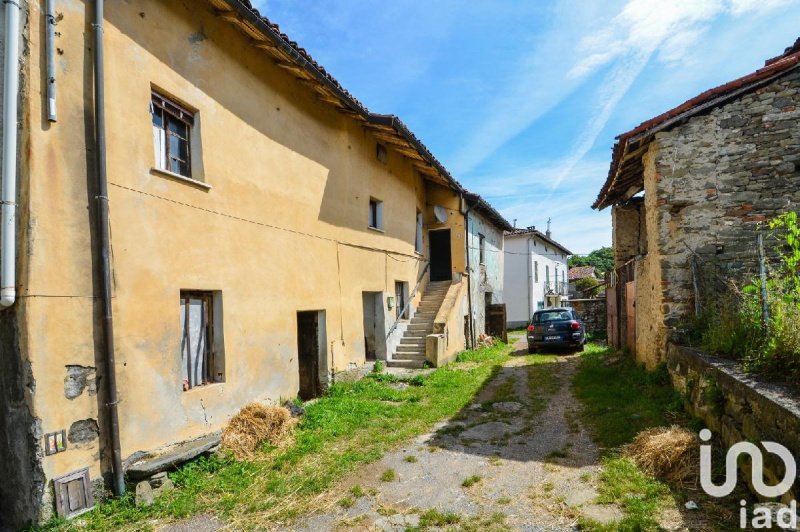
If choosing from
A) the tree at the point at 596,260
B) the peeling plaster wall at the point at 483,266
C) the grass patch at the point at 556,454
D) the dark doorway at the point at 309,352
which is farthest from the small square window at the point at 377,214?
the tree at the point at 596,260

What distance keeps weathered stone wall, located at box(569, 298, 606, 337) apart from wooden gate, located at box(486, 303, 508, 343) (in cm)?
354

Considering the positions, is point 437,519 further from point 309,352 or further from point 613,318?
point 613,318

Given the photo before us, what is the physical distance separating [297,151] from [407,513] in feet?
21.7

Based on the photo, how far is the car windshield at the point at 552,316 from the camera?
49.0ft

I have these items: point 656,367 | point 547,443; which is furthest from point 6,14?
point 656,367

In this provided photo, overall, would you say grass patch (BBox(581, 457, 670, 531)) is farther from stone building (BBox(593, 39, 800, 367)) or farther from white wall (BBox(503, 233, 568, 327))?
white wall (BBox(503, 233, 568, 327))

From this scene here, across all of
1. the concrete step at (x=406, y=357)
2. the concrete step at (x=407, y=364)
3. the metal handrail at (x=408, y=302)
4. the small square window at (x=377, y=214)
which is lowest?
the concrete step at (x=407, y=364)

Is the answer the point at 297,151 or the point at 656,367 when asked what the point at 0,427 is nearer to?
the point at 297,151

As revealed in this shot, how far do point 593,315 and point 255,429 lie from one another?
56.5 ft

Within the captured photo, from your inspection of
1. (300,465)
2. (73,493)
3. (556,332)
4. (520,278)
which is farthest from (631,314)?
(520,278)

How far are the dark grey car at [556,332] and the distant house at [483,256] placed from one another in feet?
7.53

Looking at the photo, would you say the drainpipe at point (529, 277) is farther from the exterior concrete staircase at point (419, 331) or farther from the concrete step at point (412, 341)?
the concrete step at point (412, 341)

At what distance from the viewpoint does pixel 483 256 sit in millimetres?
18734

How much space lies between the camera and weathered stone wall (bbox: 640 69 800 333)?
23.9 feet
